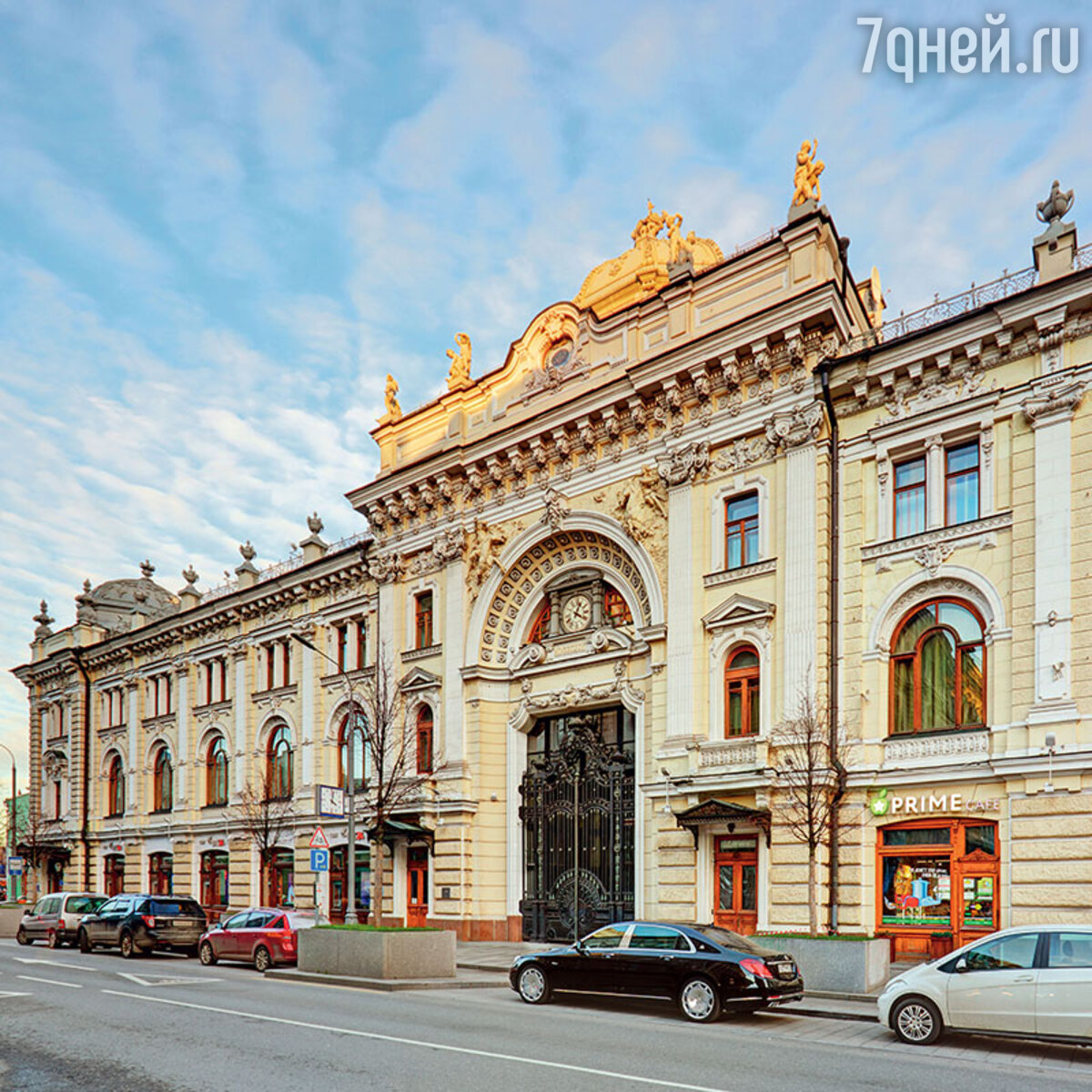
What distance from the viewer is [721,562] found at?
26.5 m

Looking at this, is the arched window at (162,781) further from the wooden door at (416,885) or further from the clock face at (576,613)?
the clock face at (576,613)

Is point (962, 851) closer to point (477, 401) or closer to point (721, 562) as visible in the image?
point (721, 562)

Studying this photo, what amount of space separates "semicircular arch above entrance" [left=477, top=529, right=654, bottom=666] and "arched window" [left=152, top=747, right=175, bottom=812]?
22266 mm

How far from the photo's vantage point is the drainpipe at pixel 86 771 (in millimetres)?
52031

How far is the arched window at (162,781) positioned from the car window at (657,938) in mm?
34851

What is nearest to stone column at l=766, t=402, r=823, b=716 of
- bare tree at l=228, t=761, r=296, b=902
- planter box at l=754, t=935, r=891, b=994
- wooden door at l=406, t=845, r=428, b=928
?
planter box at l=754, t=935, r=891, b=994

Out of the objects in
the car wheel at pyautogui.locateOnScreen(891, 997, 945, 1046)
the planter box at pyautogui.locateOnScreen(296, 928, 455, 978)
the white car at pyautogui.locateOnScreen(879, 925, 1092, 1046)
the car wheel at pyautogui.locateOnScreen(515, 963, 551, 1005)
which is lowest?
the planter box at pyautogui.locateOnScreen(296, 928, 455, 978)

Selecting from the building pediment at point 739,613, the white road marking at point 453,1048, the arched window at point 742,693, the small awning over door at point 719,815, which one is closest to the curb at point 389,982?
the white road marking at point 453,1048

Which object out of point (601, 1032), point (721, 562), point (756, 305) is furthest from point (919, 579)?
point (601, 1032)

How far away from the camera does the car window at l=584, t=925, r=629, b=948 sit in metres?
17.8

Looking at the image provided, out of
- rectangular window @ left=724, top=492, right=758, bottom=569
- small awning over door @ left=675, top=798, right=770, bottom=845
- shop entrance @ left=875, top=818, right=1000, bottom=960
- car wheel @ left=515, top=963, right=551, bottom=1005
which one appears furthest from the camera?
rectangular window @ left=724, top=492, right=758, bottom=569

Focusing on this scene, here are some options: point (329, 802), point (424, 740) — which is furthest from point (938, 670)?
point (424, 740)

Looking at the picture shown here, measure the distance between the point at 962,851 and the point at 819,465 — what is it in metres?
8.32

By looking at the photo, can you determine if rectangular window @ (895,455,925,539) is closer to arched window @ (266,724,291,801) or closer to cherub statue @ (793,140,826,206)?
cherub statue @ (793,140,826,206)
